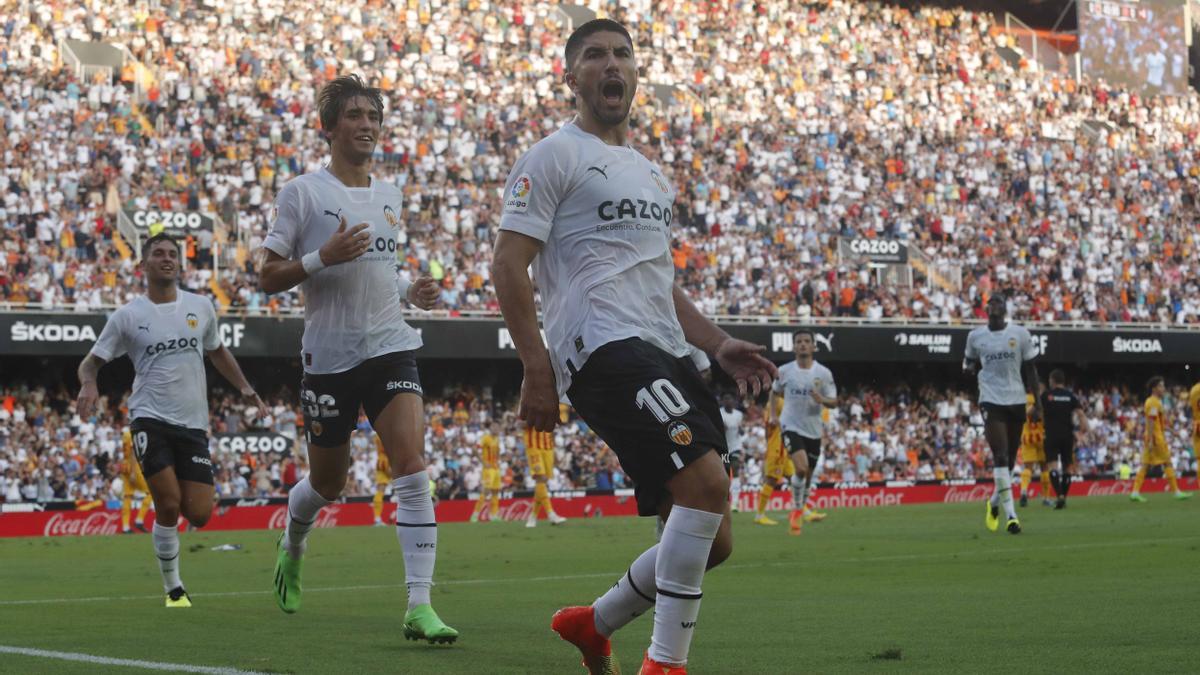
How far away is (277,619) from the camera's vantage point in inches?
372

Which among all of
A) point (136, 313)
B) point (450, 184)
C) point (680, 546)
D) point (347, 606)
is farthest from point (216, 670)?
point (450, 184)

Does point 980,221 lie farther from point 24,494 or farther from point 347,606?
point 347,606

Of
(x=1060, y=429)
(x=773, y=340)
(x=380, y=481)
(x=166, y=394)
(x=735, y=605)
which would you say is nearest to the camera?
(x=735, y=605)

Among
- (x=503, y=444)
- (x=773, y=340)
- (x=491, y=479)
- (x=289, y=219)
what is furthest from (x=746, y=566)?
(x=773, y=340)

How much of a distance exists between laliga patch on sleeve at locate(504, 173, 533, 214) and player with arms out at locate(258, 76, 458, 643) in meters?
2.72

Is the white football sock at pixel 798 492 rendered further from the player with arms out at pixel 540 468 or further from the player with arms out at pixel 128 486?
the player with arms out at pixel 128 486

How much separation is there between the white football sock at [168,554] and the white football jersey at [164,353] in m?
0.73

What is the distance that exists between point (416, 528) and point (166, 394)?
10.9 feet

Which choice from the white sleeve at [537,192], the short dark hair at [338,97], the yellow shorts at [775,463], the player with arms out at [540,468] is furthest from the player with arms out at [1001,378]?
the white sleeve at [537,192]

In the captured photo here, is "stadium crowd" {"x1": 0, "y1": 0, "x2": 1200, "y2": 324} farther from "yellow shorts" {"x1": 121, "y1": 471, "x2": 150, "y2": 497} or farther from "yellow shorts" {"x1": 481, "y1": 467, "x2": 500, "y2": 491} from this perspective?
"yellow shorts" {"x1": 481, "y1": 467, "x2": 500, "y2": 491}

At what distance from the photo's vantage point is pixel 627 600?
6027mm

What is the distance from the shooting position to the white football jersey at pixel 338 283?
28.8ft

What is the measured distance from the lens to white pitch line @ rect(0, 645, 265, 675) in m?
6.62

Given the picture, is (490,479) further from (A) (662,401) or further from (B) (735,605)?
(A) (662,401)
